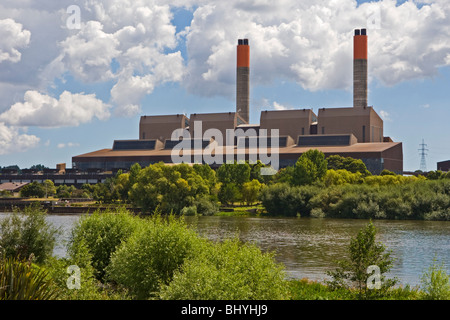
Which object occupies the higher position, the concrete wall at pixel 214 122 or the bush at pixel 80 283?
the concrete wall at pixel 214 122

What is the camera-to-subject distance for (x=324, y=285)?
880 inches

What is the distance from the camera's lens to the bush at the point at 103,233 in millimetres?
23745

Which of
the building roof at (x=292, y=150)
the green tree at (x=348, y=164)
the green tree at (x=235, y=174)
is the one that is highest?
the building roof at (x=292, y=150)

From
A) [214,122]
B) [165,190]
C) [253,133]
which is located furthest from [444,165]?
[165,190]

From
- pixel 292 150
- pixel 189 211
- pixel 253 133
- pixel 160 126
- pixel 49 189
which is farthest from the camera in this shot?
pixel 160 126

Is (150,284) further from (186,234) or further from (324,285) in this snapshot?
(324,285)

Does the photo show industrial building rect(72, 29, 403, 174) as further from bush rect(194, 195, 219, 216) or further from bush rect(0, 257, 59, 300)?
bush rect(0, 257, 59, 300)

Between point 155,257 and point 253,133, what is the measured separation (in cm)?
10823

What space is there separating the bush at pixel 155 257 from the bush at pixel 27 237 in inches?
279

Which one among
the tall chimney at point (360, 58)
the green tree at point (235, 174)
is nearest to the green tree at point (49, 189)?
the green tree at point (235, 174)

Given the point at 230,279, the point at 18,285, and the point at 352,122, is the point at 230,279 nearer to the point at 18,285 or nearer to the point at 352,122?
the point at 18,285

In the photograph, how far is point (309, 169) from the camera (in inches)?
3174

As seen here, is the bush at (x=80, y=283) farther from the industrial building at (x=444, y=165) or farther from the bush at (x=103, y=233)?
the industrial building at (x=444, y=165)
